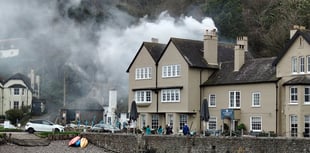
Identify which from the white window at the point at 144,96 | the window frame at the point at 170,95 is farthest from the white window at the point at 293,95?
the white window at the point at 144,96

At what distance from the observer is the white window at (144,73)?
68.4 meters

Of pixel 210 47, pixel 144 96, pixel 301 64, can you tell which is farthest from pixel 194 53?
pixel 301 64

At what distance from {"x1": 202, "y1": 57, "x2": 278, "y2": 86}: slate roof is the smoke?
19.4 meters

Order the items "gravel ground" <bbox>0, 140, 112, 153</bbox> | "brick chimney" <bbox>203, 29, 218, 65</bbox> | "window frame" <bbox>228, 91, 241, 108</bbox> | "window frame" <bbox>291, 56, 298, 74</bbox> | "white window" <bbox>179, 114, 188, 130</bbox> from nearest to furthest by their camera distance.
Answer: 1. "gravel ground" <bbox>0, 140, 112, 153</bbox>
2. "window frame" <bbox>291, 56, 298, 74</bbox>
3. "window frame" <bbox>228, 91, 241, 108</bbox>
4. "white window" <bbox>179, 114, 188, 130</bbox>
5. "brick chimney" <bbox>203, 29, 218, 65</bbox>

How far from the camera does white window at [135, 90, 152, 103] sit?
68.1 m

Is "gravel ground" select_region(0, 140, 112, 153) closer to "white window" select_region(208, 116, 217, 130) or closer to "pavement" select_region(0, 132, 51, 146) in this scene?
"pavement" select_region(0, 132, 51, 146)

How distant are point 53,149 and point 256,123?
1728cm

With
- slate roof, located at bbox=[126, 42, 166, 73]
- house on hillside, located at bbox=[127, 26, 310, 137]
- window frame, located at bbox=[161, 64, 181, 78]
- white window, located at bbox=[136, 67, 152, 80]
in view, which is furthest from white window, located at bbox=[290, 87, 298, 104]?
white window, located at bbox=[136, 67, 152, 80]

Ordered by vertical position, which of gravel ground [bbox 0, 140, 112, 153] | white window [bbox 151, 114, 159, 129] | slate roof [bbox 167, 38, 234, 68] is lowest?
gravel ground [bbox 0, 140, 112, 153]

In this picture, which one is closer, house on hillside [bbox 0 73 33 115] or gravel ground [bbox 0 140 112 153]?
gravel ground [bbox 0 140 112 153]

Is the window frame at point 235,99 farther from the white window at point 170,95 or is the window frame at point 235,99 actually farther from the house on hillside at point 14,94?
the house on hillside at point 14,94

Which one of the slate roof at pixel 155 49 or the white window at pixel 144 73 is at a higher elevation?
the slate roof at pixel 155 49

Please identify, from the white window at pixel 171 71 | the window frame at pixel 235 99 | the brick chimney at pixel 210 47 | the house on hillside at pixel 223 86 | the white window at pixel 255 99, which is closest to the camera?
the house on hillside at pixel 223 86

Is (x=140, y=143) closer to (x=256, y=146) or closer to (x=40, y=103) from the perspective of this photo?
(x=256, y=146)
